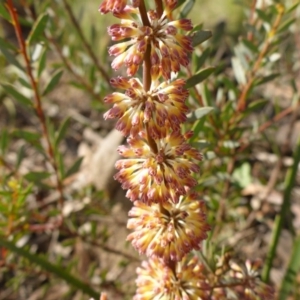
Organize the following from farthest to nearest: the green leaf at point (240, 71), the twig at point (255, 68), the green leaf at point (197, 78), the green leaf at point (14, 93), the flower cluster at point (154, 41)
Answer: the green leaf at point (240, 71) < the twig at point (255, 68) < the green leaf at point (14, 93) < the green leaf at point (197, 78) < the flower cluster at point (154, 41)

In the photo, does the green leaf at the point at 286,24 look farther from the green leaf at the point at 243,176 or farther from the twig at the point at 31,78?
the twig at the point at 31,78

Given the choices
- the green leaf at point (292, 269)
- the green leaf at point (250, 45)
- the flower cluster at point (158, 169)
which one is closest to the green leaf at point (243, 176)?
the green leaf at point (292, 269)

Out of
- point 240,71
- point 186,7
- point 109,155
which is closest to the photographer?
point 186,7

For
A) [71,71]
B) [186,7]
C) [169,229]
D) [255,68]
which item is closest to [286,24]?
[255,68]

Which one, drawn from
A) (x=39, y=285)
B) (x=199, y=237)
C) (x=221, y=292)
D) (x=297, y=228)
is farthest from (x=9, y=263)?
(x=297, y=228)

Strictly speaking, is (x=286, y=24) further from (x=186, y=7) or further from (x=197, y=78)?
(x=197, y=78)

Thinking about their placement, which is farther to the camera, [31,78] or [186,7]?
[31,78]

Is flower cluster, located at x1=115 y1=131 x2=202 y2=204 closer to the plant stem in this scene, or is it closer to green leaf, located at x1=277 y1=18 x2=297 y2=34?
the plant stem

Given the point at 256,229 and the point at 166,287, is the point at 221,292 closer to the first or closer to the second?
the point at 166,287

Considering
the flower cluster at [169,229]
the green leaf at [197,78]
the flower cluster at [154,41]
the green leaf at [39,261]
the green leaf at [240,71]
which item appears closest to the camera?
the flower cluster at [154,41]
